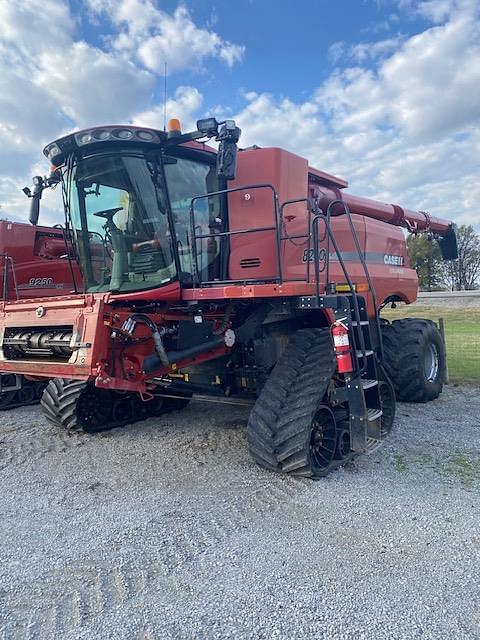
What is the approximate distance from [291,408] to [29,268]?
561 cm

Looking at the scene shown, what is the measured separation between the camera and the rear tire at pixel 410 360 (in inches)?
285

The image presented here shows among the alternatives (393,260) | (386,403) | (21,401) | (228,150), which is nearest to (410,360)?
(393,260)

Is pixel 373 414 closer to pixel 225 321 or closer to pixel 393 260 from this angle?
pixel 225 321

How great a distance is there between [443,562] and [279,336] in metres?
2.59

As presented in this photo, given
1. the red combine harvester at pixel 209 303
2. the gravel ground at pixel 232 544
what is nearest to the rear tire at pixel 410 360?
the red combine harvester at pixel 209 303

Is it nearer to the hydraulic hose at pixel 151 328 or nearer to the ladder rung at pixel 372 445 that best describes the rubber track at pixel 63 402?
the hydraulic hose at pixel 151 328

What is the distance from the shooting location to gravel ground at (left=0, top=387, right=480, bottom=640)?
2.53m

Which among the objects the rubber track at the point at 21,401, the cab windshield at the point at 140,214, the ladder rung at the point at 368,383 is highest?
the cab windshield at the point at 140,214

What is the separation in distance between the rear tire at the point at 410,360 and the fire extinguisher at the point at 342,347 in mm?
3169

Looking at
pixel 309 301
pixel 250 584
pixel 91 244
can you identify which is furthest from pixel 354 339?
pixel 91 244

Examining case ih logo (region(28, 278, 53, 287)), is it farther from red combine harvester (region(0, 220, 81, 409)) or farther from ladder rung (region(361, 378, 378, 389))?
ladder rung (region(361, 378, 378, 389))

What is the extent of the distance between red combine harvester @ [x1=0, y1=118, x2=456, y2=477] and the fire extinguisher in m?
0.02

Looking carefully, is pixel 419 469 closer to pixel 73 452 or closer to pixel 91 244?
pixel 73 452

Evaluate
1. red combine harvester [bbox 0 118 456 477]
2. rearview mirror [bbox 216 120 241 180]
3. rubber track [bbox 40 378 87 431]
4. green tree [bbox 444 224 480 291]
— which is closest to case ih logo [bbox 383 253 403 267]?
red combine harvester [bbox 0 118 456 477]
